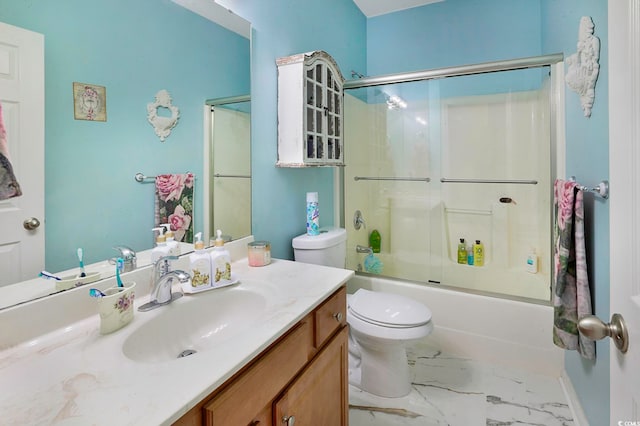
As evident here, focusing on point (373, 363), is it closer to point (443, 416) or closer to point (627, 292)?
point (443, 416)

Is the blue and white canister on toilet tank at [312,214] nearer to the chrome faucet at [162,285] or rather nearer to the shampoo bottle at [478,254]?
the chrome faucet at [162,285]

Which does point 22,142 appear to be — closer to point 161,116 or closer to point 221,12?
point 161,116

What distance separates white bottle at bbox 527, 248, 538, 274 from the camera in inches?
92.0

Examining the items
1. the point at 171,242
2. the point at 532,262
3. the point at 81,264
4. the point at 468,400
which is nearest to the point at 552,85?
the point at 532,262

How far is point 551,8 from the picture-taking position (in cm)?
204

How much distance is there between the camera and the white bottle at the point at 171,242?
1.21m

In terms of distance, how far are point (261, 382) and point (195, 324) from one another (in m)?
0.36

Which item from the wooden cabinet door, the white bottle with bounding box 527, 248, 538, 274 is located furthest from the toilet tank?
the white bottle with bounding box 527, 248, 538, 274

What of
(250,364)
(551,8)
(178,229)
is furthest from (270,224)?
(551,8)

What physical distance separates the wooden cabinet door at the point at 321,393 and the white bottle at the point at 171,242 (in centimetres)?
62

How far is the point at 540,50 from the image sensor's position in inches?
94.2

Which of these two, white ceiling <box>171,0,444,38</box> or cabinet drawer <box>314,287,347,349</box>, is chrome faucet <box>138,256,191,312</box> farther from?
white ceiling <box>171,0,444,38</box>

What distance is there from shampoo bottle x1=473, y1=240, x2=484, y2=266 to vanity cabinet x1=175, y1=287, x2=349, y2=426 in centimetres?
173

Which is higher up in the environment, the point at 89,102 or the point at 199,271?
the point at 89,102
